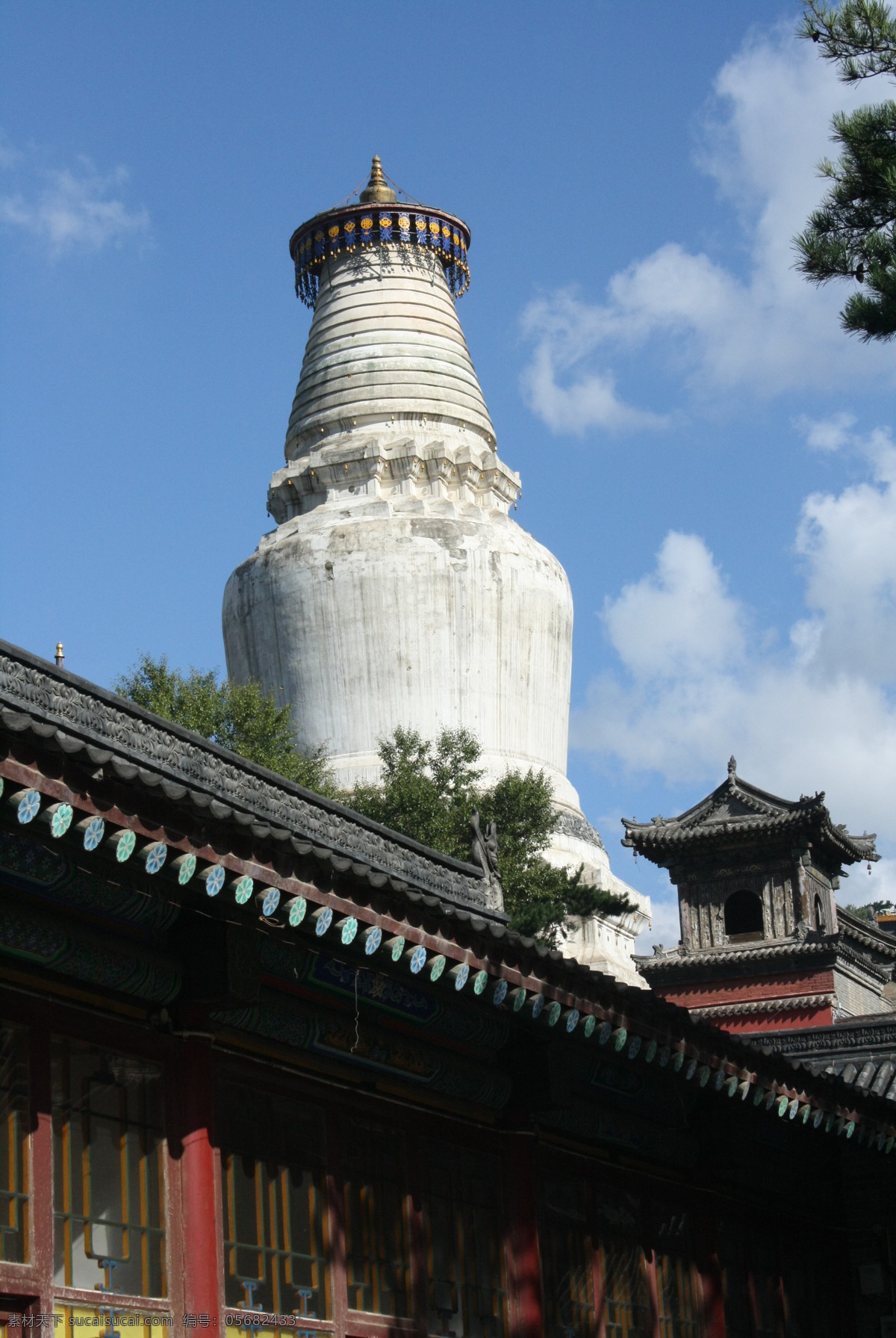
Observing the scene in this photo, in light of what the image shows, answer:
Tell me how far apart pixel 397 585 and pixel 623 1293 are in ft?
84.2

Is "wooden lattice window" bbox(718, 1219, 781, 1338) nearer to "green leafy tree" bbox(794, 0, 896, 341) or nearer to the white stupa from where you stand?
"green leafy tree" bbox(794, 0, 896, 341)

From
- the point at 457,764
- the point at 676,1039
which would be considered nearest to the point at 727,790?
the point at 457,764

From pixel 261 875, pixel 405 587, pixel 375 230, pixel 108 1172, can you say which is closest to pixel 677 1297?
pixel 108 1172

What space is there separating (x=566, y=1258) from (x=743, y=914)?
2731cm

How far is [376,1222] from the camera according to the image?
11367mm

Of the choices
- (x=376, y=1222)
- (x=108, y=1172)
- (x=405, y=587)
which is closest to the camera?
(x=108, y=1172)

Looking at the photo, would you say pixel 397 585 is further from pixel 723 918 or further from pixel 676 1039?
pixel 676 1039

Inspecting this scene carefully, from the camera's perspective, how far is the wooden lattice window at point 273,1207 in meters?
10.3

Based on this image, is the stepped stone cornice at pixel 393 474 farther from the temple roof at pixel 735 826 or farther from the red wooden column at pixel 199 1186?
the red wooden column at pixel 199 1186

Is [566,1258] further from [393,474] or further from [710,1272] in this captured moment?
[393,474]

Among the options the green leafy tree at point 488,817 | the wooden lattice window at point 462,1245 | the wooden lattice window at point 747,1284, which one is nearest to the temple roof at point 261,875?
the wooden lattice window at point 462,1245

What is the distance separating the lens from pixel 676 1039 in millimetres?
12422

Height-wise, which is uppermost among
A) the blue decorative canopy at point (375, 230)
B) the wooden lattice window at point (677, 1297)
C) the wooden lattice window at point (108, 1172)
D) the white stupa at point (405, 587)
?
the blue decorative canopy at point (375, 230)

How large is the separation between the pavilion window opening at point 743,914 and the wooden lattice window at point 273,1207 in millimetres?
29311
